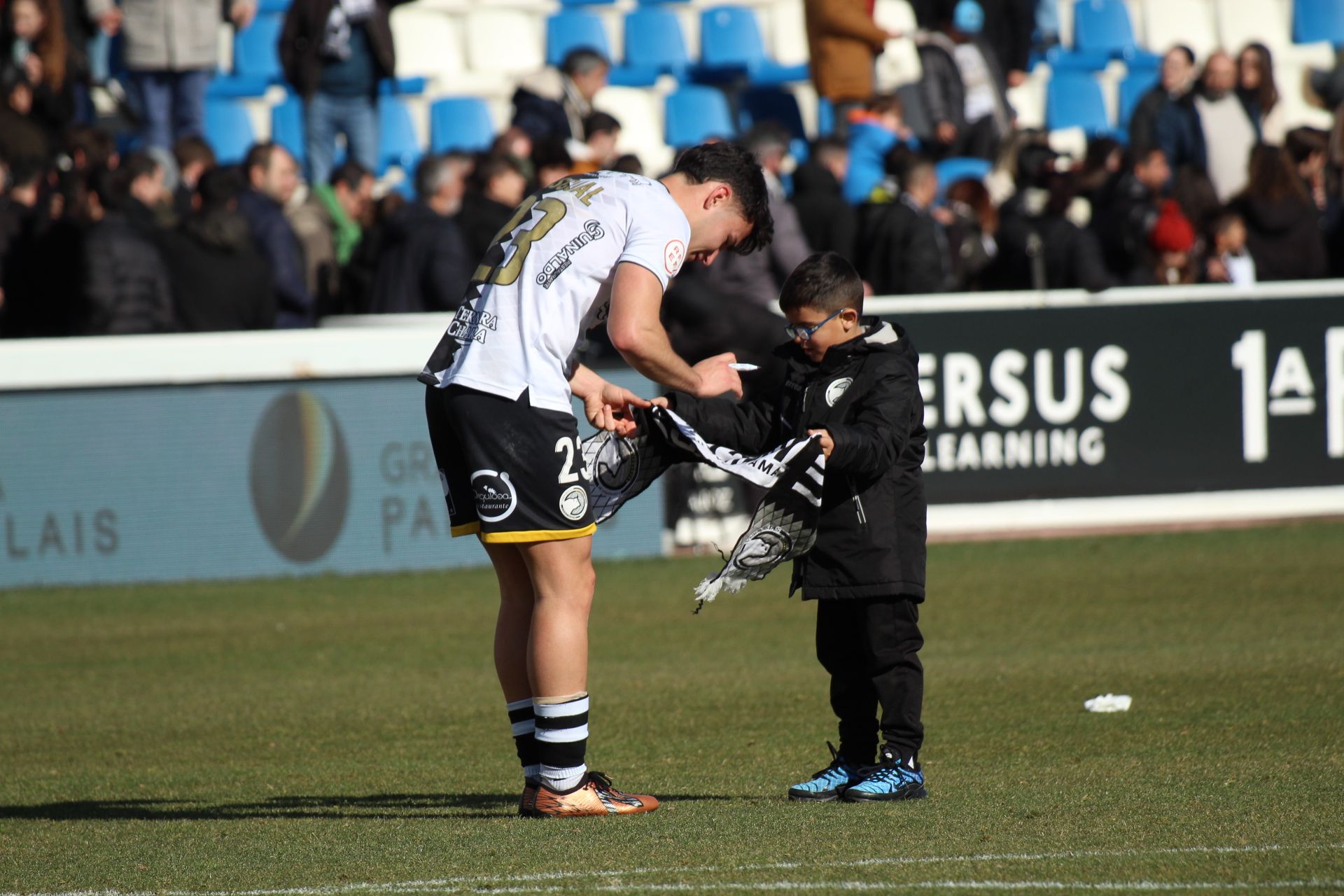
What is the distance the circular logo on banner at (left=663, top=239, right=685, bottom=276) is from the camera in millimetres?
5590

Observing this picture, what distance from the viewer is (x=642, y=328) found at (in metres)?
5.48

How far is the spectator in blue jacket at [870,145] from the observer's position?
1588 centimetres

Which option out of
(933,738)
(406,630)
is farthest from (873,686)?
(406,630)

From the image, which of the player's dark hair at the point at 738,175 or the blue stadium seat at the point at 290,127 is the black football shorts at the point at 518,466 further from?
the blue stadium seat at the point at 290,127

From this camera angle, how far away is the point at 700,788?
6355 mm

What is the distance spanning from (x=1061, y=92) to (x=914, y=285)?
27.5 ft

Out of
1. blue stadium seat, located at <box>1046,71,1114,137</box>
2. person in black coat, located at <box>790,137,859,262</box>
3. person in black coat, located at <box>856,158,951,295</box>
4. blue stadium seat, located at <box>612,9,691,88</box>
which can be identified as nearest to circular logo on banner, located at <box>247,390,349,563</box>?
person in black coat, located at <box>790,137,859,262</box>

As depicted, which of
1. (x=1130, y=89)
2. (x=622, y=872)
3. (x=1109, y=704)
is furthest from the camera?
(x=1130, y=89)

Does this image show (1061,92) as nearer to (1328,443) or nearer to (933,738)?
(1328,443)

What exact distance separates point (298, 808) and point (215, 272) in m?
7.25

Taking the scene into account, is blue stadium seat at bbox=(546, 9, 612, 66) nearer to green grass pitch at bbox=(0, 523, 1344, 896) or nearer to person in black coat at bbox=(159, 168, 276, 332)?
person in black coat at bbox=(159, 168, 276, 332)

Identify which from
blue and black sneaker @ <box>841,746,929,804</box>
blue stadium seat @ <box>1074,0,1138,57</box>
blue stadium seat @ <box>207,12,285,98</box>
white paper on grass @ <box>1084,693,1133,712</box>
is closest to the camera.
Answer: blue and black sneaker @ <box>841,746,929,804</box>

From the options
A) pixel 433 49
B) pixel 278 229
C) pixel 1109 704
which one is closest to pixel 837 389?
pixel 1109 704

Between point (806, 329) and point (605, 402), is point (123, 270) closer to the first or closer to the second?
point (605, 402)
